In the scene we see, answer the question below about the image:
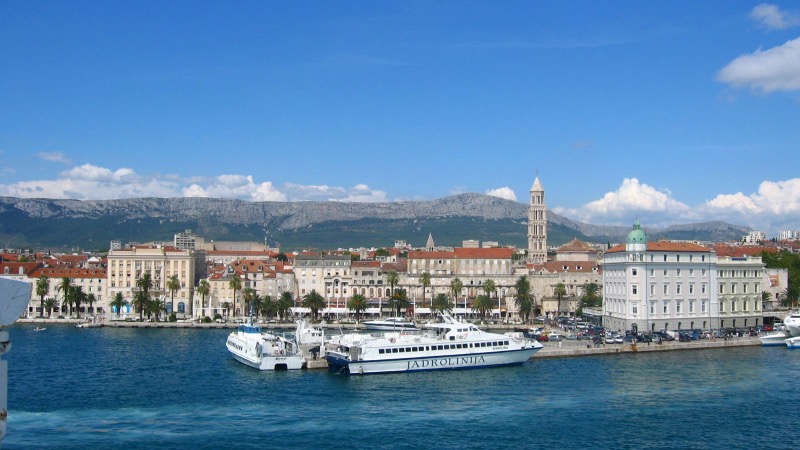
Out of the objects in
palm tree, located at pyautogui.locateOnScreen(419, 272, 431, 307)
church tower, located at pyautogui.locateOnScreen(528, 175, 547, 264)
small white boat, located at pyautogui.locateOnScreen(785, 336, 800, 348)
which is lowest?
small white boat, located at pyautogui.locateOnScreen(785, 336, 800, 348)

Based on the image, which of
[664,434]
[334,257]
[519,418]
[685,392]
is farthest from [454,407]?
[334,257]

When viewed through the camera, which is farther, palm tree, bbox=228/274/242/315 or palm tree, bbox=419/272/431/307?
palm tree, bbox=419/272/431/307

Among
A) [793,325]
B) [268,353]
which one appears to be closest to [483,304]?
[793,325]

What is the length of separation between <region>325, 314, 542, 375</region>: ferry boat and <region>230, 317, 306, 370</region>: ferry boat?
7.18 feet

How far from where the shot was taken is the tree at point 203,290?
95938 mm

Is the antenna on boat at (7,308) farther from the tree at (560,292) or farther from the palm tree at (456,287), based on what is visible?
the tree at (560,292)

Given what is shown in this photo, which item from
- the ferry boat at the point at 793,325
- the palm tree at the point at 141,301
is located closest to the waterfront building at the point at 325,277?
the palm tree at the point at 141,301

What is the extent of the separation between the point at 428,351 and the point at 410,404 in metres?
11.2

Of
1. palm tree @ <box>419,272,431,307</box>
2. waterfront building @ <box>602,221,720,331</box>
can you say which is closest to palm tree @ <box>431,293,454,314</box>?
palm tree @ <box>419,272,431,307</box>

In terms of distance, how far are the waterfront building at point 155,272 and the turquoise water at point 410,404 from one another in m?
44.9

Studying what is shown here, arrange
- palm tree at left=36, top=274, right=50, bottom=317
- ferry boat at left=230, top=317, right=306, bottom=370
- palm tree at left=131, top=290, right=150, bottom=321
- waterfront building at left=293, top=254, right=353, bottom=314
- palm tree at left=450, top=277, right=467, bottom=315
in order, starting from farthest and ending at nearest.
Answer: waterfront building at left=293, top=254, right=353, bottom=314 < palm tree at left=450, top=277, right=467, bottom=315 < palm tree at left=36, top=274, right=50, bottom=317 < palm tree at left=131, top=290, right=150, bottom=321 < ferry boat at left=230, top=317, right=306, bottom=370

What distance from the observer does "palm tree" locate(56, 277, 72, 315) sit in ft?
315

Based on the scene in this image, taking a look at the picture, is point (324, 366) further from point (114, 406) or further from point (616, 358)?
point (616, 358)

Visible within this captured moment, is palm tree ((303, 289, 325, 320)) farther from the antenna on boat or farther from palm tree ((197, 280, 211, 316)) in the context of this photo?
the antenna on boat
